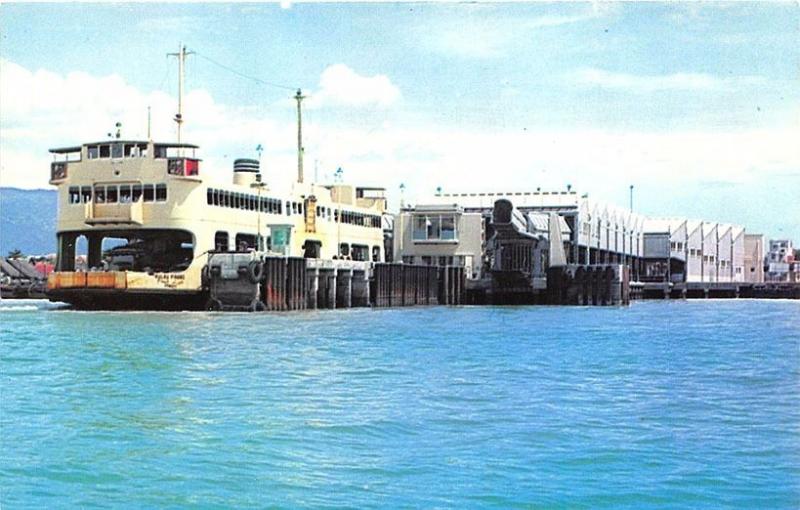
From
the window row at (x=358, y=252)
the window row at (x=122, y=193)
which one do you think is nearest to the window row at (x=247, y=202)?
the window row at (x=122, y=193)

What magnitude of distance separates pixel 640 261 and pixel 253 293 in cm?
8258

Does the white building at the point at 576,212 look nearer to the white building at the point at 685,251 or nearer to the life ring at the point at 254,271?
the white building at the point at 685,251

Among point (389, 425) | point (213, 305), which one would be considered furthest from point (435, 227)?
point (389, 425)

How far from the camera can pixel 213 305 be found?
2099 inches

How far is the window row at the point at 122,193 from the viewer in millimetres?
55438

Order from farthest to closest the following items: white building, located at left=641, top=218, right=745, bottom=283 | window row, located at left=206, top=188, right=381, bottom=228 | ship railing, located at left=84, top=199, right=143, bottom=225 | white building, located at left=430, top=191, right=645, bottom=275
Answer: white building, located at left=641, top=218, right=745, bottom=283
white building, located at left=430, top=191, right=645, bottom=275
window row, located at left=206, top=188, right=381, bottom=228
ship railing, located at left=84, top=199, right=143, bottom=225

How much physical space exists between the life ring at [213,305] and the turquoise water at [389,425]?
58.8 ft

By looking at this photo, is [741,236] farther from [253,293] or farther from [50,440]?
[50,440]

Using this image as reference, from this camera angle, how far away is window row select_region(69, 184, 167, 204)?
55.4m

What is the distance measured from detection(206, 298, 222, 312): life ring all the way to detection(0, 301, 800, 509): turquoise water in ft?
58.8

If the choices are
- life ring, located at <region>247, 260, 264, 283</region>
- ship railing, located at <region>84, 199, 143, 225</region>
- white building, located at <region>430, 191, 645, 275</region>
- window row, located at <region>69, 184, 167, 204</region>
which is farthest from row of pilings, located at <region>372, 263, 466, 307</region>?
ship railing, located at <region>84, 199, 143, 225</region>

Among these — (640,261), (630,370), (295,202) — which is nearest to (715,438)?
(630,370)

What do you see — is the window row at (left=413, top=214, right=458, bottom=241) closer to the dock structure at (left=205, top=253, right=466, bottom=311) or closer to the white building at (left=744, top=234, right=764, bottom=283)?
the dock structure at (left=205, top=253, right=466, bottom=311)

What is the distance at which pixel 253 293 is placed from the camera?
52719 mm
